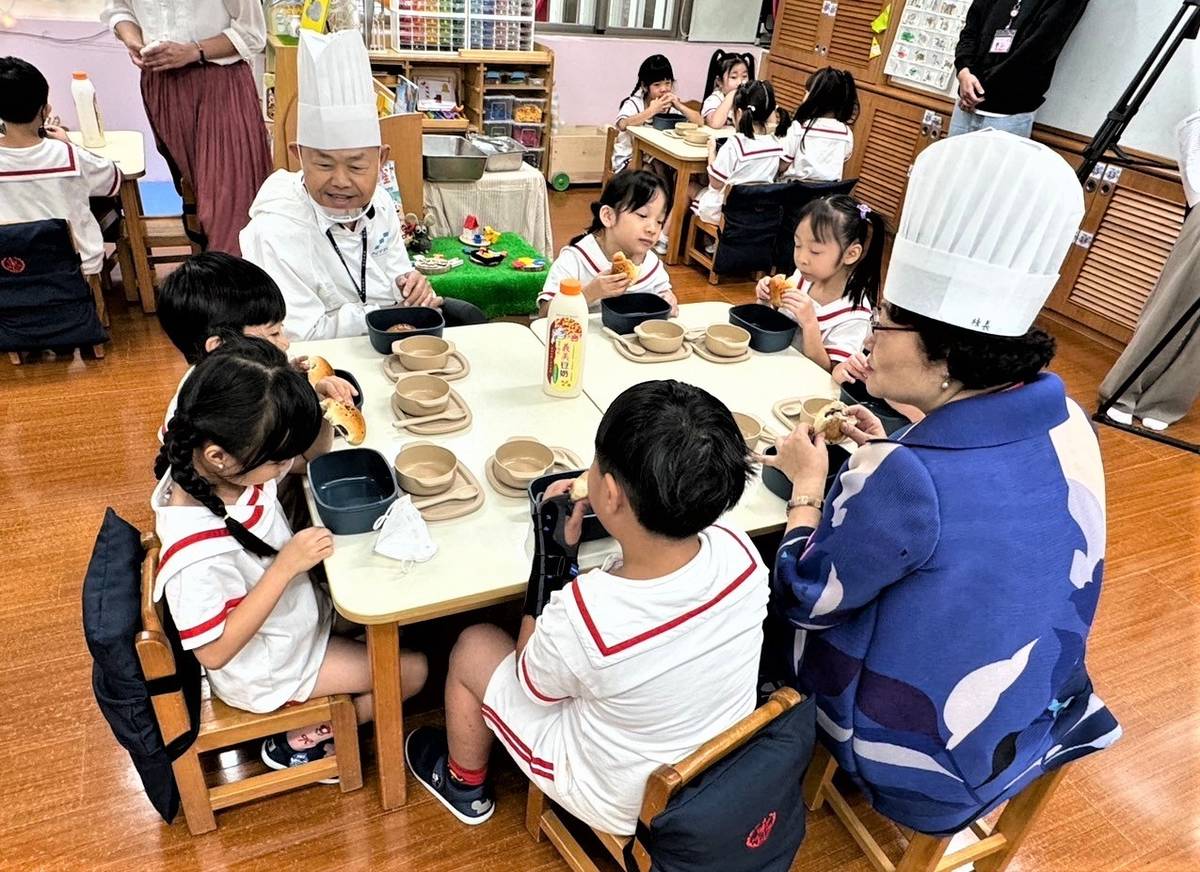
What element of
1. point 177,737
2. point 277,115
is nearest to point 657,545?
point 177,737

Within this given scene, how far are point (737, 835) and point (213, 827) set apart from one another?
1.08 m

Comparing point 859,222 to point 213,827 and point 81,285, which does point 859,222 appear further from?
point 81,285

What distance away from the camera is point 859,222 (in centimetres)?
235

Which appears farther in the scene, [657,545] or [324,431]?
[324,431]

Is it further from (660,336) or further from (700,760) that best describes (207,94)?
(700,760)

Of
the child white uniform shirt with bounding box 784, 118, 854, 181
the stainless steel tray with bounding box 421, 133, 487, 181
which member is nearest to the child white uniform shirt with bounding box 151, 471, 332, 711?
the stainless steel tray with bounding box 421, 133, 487, 181

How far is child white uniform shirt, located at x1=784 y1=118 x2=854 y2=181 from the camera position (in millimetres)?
4176

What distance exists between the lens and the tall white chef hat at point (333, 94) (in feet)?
6.93

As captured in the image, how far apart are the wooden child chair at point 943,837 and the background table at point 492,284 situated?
2.05m

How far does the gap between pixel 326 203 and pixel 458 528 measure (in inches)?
48.1

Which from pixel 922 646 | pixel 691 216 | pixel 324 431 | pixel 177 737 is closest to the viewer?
pixel 922 646

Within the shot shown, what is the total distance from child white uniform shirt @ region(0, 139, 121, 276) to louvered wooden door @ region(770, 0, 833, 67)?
4.67 metres

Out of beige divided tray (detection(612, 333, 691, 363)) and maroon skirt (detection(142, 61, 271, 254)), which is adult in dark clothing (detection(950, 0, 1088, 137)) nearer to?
beige divided tray (detection(612, 333, 691, 363))

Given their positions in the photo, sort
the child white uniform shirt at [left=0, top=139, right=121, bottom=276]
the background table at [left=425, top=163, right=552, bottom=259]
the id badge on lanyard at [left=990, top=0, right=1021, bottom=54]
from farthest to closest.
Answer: the id badge on lanyard at [left=990, top=0, right=1021, bottom=54] < the background table at [left=425, top=163, right=552, bottom=259] < the child white uniform shirt at [left=0, top=139, right=121, bottom=276]
